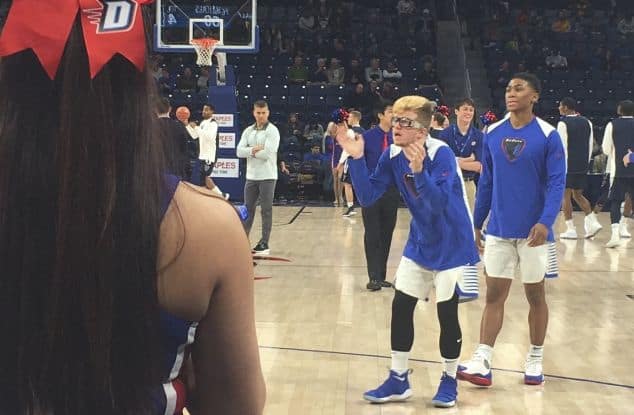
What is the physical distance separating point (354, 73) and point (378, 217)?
12443 mm

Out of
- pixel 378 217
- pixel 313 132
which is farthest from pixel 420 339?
pixel 313 132

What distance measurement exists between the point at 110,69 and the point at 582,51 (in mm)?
22114

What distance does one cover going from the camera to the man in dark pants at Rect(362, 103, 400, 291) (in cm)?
761

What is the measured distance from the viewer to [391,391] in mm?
4488

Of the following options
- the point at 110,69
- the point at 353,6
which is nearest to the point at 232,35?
the point at 353,6

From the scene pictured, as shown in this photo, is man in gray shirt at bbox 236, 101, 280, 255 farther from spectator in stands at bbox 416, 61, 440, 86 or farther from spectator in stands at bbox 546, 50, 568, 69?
spectator in stands at bbox 546, 50, 568, 69

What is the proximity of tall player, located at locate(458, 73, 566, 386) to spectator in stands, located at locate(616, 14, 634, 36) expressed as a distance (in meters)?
19.1

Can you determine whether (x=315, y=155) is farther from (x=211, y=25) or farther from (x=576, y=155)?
→ (x=576, y=155)

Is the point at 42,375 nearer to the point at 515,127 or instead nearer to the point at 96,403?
the point at 96,403

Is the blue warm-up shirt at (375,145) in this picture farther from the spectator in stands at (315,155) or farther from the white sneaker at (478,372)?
the spectator in stands at (315,155)

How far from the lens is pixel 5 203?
3.62 feet

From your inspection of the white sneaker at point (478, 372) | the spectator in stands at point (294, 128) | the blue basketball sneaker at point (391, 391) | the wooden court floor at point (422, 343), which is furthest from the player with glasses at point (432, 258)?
the spectator in stands at point (294, 128)

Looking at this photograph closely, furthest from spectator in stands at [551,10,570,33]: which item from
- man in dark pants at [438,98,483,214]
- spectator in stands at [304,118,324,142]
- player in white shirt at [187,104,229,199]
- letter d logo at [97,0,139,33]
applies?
letter d logo at [97,0,139,33]

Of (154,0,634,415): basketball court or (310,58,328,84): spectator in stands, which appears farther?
(310,58,328,84): spectator in stands
